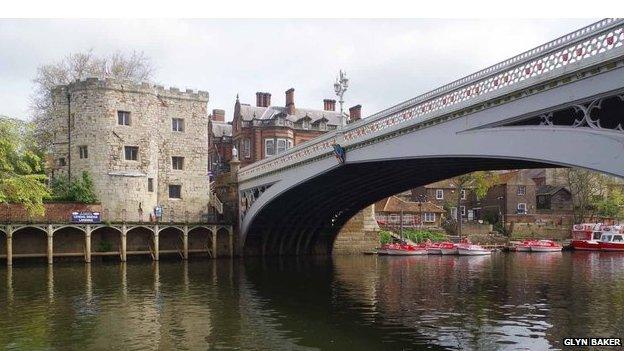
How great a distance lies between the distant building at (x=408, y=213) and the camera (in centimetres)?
5966

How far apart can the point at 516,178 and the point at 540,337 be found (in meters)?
54.1

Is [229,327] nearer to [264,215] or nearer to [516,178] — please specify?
[264,215]

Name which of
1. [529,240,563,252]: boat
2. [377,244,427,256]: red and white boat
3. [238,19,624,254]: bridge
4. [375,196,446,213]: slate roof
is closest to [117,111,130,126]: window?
[238,19,624,254]: bridge

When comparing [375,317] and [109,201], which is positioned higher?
[109,201]

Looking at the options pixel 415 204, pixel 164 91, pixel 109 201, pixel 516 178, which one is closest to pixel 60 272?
pixel 109 201

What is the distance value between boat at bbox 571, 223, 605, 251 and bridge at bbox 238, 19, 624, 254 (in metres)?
28.1

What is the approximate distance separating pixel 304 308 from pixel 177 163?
27359 mm

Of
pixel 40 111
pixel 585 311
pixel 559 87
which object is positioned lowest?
pixel 585 311

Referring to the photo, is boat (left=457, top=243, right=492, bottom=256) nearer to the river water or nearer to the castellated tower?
the river water

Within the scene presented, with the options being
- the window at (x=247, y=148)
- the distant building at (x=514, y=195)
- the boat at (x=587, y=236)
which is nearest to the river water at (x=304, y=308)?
the boat at (x=587, y=236)

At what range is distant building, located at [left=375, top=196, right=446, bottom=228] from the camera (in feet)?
196

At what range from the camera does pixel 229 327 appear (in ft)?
53.3

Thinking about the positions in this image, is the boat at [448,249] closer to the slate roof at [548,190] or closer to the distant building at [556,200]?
the distant building at [556,200]

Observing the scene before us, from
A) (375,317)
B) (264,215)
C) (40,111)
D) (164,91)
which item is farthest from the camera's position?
(40,111)
